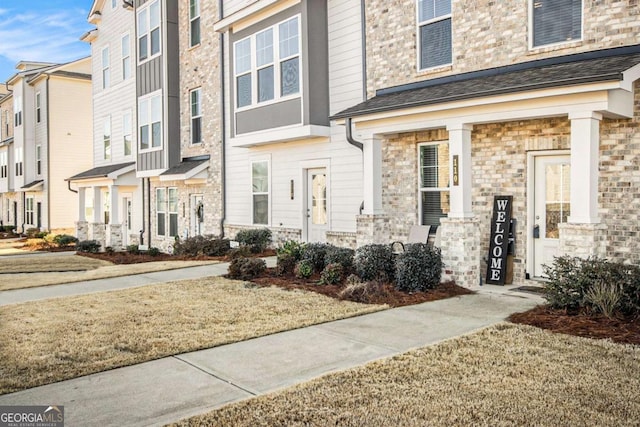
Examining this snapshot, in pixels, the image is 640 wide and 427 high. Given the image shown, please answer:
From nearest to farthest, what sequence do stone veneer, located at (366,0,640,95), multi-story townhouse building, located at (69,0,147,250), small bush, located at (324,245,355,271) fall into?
stone veneer, located at (366,0,640,95)
small bush, located at (324,245,355,271)
multi-story townhouse building, located at (69,0,147,250)

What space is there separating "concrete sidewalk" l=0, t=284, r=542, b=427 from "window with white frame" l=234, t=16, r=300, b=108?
26.9 feet

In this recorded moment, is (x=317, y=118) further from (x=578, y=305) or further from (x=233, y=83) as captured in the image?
(x=578, y=305)

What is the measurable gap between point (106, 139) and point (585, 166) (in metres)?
22.8

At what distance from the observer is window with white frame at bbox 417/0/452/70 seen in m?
11.3

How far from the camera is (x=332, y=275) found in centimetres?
1048

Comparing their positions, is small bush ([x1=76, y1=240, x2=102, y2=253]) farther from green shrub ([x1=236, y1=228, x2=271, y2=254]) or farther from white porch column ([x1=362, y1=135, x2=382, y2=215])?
white porch column ([x1=362, y1=135, x2=382, y2=215])

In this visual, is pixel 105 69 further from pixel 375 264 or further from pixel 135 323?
pixel 135 323

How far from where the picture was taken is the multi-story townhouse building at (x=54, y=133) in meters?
31.1

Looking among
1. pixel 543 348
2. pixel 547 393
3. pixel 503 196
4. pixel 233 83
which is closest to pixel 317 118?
pixel 233 83

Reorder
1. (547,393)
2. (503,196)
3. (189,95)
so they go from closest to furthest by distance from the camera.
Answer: (547,393)
(503,196)
(189,95)


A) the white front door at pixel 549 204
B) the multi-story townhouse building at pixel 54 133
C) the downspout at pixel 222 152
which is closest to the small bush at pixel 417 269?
the white front door at pixel 549 204

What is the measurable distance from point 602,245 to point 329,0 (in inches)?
353

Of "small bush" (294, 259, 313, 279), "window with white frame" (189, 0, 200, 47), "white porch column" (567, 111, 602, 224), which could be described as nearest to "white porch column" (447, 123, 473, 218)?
"white porch column" (567, 111, 602, 224)

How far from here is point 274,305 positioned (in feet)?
28.8
